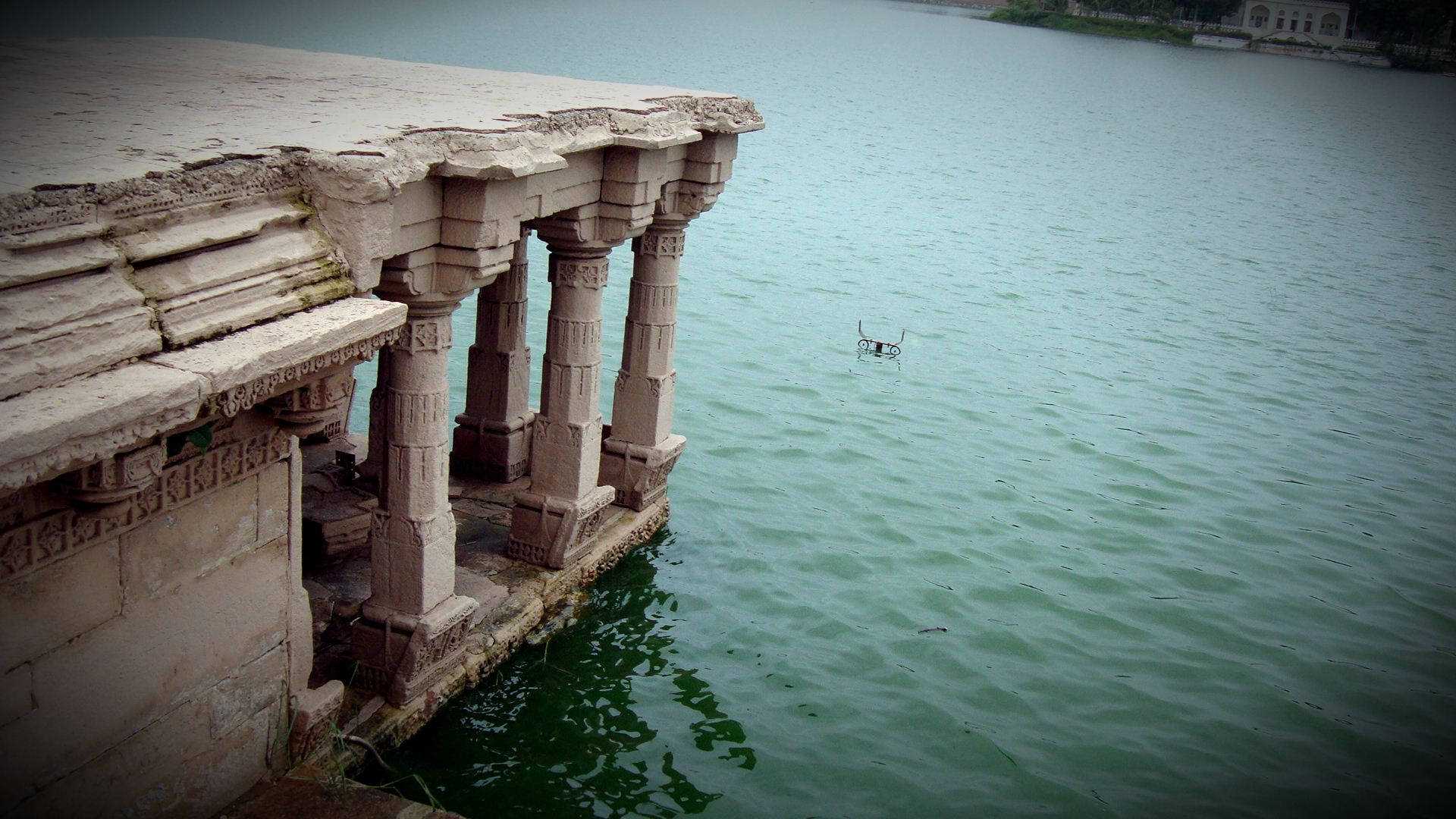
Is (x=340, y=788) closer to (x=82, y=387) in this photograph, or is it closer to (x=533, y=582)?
(x=82, y=387)

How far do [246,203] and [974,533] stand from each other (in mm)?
7058

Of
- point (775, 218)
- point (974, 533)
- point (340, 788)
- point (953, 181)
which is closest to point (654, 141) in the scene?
point (340, 788)

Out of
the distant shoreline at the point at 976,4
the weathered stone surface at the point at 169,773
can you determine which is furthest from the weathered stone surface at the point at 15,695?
the distant shoreline at the point at 976,4

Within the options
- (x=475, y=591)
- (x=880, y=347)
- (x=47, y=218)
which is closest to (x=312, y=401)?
(x=47, y=218)

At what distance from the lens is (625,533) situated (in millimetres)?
8891

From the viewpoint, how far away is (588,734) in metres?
6.93

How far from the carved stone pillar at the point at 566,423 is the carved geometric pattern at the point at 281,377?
2842 mm

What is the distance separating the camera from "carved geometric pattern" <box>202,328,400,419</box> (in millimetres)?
4129

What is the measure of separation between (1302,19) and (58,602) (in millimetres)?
95640

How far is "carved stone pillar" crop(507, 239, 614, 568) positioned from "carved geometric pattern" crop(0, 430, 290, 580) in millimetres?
2967

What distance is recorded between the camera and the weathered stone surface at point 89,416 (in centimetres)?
336

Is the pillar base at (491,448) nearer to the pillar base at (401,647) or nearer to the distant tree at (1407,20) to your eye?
the pillar base at (401,647)

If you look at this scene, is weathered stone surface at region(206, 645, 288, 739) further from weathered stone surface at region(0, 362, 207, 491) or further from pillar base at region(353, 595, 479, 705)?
weathered stone surface at region(0, 362, 207, 491)

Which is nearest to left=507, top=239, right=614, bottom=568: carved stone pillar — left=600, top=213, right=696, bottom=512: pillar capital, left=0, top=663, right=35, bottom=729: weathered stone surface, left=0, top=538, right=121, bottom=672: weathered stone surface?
left=600, top=213, right=696, bottom=512: pillar capital
